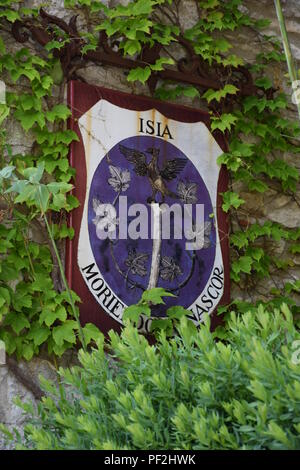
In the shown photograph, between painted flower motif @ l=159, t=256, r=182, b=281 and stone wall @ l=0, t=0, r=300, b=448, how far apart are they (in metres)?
0.34

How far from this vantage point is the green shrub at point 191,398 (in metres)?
1.10

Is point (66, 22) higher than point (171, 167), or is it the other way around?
point (66, 22)

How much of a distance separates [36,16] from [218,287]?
4.09 ft

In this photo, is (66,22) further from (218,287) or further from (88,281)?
(218,287)

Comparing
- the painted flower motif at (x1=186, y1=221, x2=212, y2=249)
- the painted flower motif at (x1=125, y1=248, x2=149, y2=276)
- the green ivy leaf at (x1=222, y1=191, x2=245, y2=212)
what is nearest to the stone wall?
the green ivy leaf at (x1=222, y1=191, x2=245, y2=212)

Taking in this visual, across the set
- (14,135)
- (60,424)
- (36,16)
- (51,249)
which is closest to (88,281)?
(51,249)

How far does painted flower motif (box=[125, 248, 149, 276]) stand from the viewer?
7.48 feet

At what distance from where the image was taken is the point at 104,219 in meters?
2.25

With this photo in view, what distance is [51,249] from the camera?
85.2 inches

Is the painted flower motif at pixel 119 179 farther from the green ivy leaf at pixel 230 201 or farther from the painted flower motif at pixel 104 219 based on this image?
the green ivy leaf at pixel 230 201

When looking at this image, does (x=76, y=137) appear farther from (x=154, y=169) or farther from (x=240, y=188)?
(x=240, y=188)

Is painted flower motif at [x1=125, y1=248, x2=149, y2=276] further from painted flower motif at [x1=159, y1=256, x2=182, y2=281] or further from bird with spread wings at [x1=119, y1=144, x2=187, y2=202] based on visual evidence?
bird with spread wings at [x1=119, y1=144, x2=187, y2=202]

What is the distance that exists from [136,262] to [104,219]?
202mm

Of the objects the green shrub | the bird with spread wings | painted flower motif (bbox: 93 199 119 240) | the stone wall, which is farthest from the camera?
the bird with spread wings
